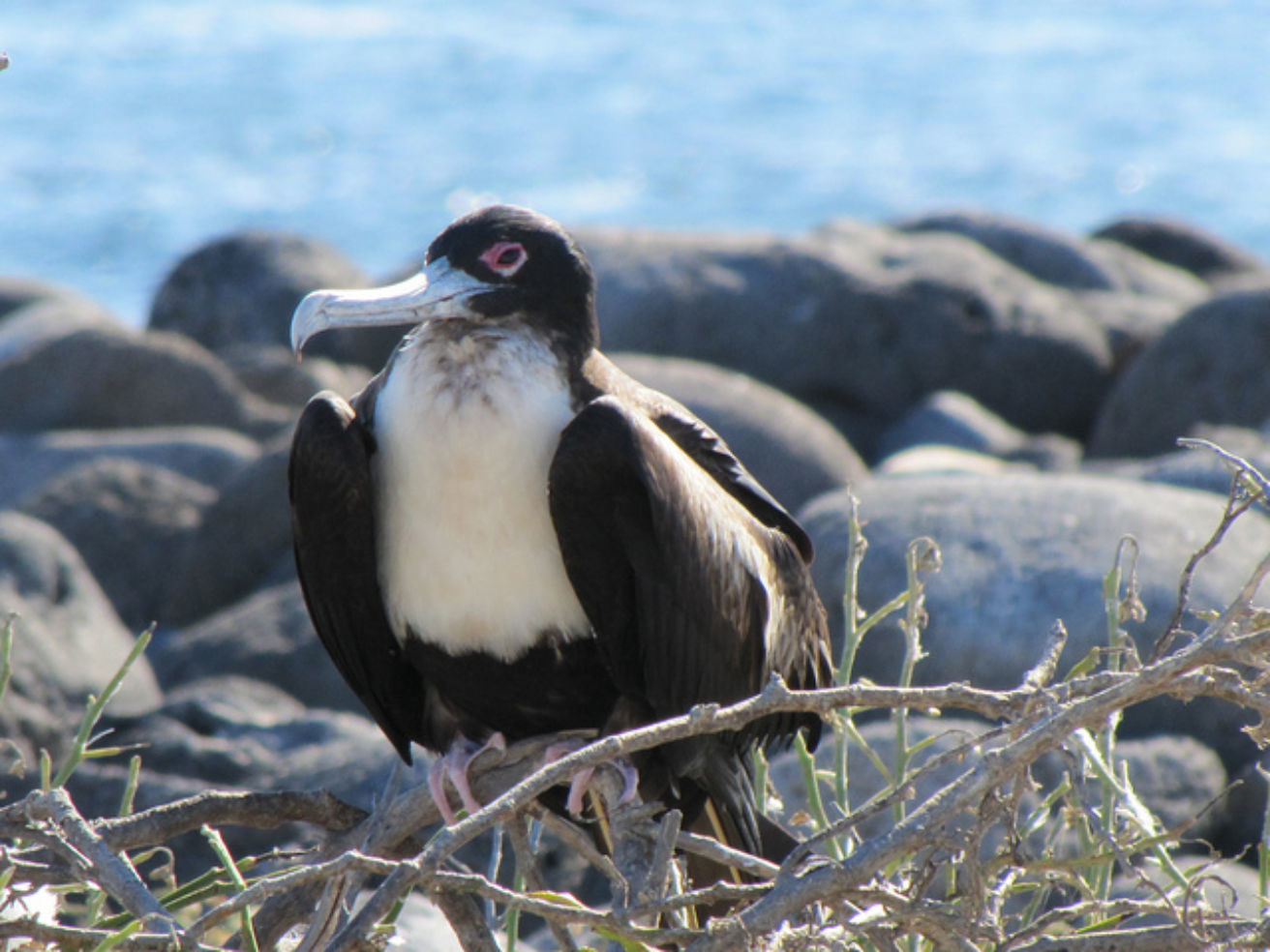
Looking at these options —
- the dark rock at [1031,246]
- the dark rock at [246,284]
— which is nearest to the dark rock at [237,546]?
the dark rock at [246,284]

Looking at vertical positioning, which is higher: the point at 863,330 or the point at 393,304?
the point at 393,304

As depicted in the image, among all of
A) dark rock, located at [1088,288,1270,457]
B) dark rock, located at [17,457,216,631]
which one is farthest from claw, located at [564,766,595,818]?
dark rock, located at [1088,288,1270,457]

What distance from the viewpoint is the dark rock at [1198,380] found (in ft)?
27.0

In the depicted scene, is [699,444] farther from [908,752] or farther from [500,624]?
[908,752]

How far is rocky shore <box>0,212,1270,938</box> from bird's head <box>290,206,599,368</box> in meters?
1.82

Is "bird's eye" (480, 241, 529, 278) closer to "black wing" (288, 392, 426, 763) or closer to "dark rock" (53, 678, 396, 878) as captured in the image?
"black wing" (288, 392, 426, 763)

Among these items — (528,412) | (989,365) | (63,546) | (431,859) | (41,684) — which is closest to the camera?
(431,859)

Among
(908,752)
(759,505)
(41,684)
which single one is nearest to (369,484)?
(759,505)

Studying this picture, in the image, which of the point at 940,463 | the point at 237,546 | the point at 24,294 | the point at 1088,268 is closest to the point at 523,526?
the point at 237,546

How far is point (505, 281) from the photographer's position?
270 centimetres

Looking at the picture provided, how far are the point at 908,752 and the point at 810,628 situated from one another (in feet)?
2.33

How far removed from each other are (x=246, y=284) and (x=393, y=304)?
28.0 ft

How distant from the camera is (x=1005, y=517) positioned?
5410mm

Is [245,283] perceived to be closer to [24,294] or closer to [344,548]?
[24,294]
